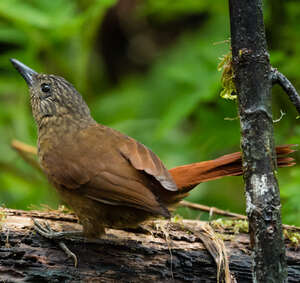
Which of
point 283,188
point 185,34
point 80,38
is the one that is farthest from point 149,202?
point 185,34

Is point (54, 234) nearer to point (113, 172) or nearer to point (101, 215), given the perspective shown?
point (101, 215)

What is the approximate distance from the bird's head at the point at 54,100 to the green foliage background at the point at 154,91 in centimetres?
54

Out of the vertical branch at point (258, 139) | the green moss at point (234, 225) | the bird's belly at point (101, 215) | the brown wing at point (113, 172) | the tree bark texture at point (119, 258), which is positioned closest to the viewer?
the vertical branch at point (258, 139)

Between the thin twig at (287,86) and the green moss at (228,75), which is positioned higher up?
the green moss at (228,75)

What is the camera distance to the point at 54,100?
12.8 feet

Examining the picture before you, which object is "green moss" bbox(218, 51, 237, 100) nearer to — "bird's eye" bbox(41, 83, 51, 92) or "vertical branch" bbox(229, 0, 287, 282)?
"vertical branch" bbox(229, 0, 287, 282)

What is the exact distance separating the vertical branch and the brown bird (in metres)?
0.50

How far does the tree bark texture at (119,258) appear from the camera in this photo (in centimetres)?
275

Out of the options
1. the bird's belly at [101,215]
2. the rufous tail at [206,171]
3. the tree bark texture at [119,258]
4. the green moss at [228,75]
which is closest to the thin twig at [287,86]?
the green moss at [228,75]

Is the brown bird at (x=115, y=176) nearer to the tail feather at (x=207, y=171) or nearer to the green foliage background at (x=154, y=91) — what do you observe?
the tail feather at (x=207, y=171)

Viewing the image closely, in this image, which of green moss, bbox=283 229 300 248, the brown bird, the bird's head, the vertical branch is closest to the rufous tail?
the brown bird

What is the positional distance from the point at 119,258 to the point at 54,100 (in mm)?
1479

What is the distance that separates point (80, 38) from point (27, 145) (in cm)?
125

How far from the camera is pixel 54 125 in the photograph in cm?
374
